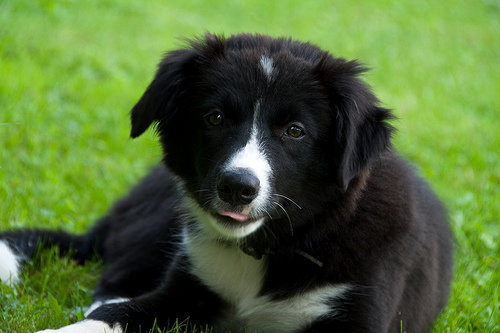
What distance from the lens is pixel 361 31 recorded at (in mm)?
13523

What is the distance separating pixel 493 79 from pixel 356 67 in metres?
8.73

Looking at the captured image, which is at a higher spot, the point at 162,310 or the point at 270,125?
the point at 270,125

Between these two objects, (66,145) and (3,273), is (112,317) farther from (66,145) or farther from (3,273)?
(66,145)

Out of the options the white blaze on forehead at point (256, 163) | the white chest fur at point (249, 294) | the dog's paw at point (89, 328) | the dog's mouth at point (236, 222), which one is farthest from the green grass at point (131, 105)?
the white blaze on forehead at point (256, 163)

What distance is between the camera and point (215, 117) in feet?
10.9

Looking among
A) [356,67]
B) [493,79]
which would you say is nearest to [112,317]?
[356,67]

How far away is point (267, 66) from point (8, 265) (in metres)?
1.95

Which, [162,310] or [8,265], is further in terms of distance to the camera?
[8,265]

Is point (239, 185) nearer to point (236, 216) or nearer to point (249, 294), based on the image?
point (236, 216)

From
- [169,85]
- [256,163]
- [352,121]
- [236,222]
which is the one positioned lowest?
[236,222]

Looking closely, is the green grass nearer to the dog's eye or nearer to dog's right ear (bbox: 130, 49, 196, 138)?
dog's right ear (bbox: 130, 49, 196, 138)

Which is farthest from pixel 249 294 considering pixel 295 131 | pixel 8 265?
pixel 8 265

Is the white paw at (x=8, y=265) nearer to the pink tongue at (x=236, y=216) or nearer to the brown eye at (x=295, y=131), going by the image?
the pink tongue at (x=236, y=216)

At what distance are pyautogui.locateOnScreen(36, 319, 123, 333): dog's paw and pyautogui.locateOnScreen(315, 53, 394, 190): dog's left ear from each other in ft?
4.28
